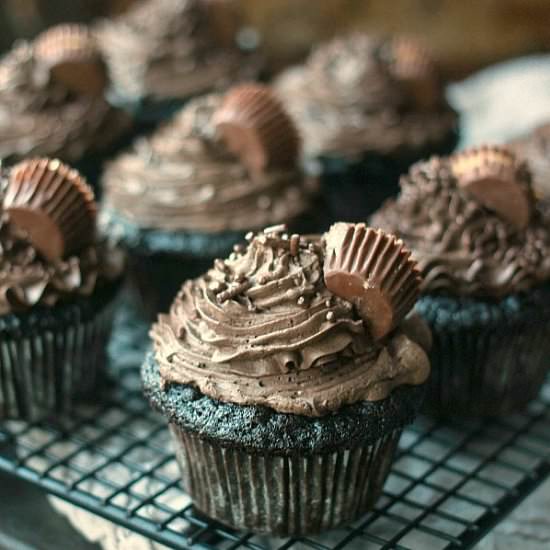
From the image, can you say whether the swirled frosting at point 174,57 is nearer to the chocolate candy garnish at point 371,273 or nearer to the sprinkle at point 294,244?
the sprinkle at point 294,244

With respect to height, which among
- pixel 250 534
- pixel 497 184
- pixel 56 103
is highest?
pixel 56 103

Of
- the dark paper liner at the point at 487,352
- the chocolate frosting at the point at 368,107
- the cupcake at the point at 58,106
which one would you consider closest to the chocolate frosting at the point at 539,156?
the chocolate frosting at the point at 368,107

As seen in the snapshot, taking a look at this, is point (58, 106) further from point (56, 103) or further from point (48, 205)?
point (48, 205)

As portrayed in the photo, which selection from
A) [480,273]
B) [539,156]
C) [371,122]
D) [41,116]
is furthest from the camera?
[371,122]

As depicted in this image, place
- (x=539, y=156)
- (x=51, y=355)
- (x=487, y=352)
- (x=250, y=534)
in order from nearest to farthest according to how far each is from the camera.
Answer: (x=250, y=534)
(x=487, y=352)
(x=51, y=355)
(x=539, y=156)

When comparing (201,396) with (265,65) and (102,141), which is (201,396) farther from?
(265,65)

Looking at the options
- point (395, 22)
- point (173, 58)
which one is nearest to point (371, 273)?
point (173, 58)
